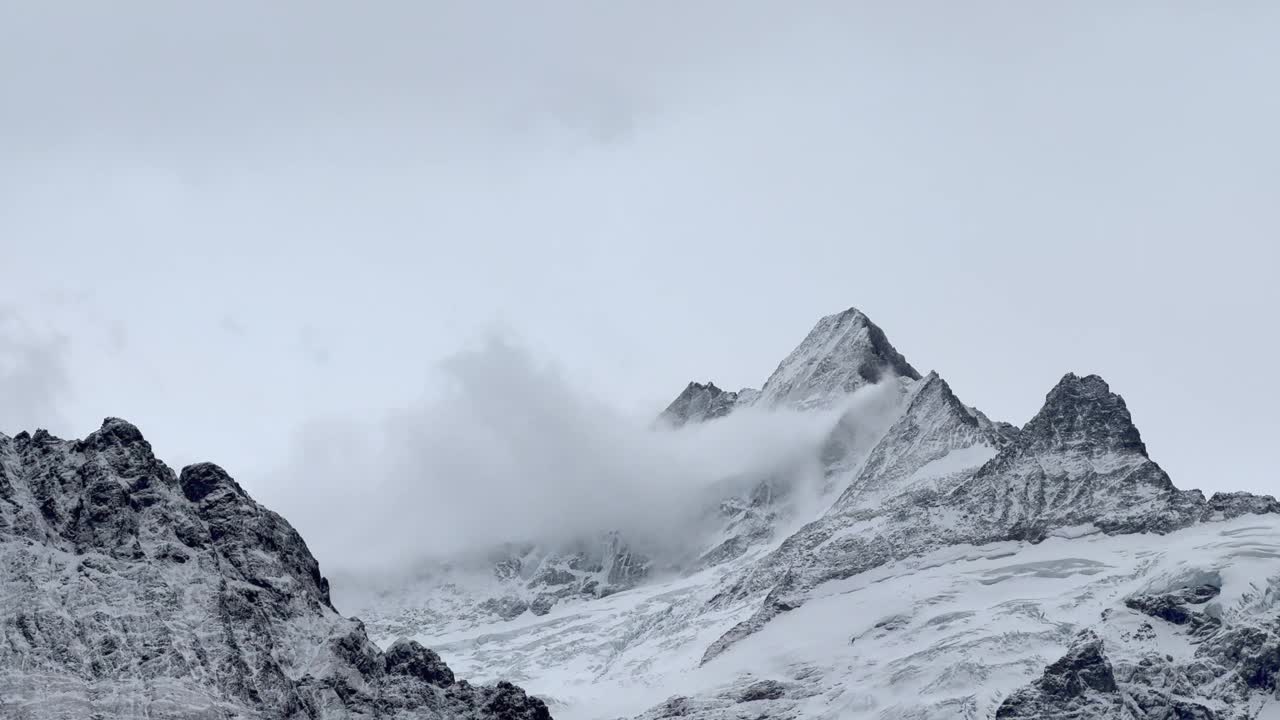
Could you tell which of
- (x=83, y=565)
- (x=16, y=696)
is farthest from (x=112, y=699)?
(x=83, y=565)

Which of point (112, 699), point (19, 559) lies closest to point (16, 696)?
point (112, 699)

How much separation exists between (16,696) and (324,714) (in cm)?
3307

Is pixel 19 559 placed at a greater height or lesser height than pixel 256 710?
greater

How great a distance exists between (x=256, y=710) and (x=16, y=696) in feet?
77.5

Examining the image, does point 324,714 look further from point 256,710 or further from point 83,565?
point 83,565

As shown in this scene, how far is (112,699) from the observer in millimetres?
182875

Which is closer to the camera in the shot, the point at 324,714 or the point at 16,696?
the point at 16,696

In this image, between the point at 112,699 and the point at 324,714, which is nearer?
the point at 112,699

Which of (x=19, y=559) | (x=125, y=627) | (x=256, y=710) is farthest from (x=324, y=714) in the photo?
(x=19, y=559)

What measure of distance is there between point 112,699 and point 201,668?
10379 millimetres

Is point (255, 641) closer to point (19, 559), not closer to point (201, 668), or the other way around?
point (201, 668)

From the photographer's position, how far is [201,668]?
625ft

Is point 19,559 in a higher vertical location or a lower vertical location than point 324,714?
higher

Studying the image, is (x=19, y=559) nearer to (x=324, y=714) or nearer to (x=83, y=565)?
(x=83, y=565)
